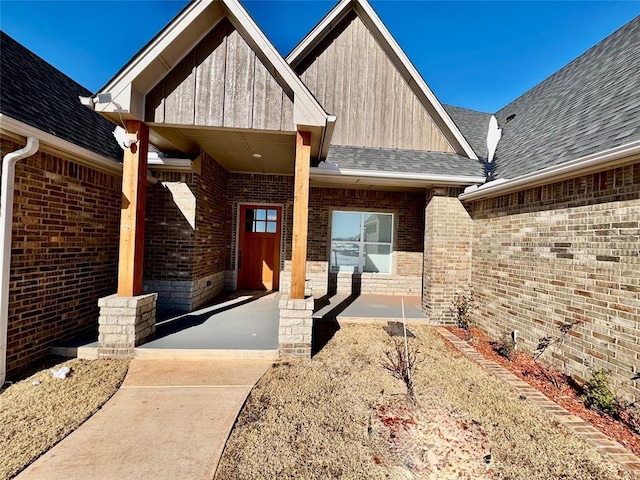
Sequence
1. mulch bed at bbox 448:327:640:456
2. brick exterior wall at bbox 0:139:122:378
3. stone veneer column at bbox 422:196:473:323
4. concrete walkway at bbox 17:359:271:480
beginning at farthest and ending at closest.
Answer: stone veneer column at bbox 422:196:473:323 < brick exterior wall at bbox 0:139:122:378 < mulch bed at bbox 448:327:640:456 < concrete walkway at bbox 17:359:271:480

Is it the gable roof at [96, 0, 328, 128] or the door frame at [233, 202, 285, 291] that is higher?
the gable roof at [96, 0, 328, 128]

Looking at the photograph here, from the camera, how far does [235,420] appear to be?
112 inches

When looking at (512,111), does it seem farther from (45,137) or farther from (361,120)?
(45,137)

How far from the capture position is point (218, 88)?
4309mm

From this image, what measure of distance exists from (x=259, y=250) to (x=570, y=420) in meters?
7.46

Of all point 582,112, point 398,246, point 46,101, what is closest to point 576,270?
point 582,112

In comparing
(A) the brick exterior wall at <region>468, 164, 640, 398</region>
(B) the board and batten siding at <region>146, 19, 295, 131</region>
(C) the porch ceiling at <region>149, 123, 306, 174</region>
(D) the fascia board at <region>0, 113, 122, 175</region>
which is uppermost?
(B) the board and batten siding at <region>146, 19, 295, 131</region>

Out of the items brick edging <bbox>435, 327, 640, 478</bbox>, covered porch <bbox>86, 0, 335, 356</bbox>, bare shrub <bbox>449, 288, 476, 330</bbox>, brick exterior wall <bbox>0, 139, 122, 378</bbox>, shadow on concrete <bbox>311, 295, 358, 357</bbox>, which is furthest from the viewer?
bare shrub <bbox>449, 288, 476, 330</bbox>

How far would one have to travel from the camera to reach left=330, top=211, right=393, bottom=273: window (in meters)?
8.63

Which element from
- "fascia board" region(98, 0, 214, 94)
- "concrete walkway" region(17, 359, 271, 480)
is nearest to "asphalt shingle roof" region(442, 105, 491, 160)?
"fascia board" region(98, 0, 214, 94)

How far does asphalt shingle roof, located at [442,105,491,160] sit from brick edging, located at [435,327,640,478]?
5534 mm

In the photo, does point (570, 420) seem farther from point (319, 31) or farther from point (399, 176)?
point (319, 31)

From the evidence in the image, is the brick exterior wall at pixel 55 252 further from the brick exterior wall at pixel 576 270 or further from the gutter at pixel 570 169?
the brick exterior wall at pixel 576 270

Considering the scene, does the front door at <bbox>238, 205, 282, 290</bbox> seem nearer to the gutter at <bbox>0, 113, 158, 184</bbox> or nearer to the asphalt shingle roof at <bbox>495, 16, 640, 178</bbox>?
the gutter at <bbox>0, 113, 158, 184</bbox>
